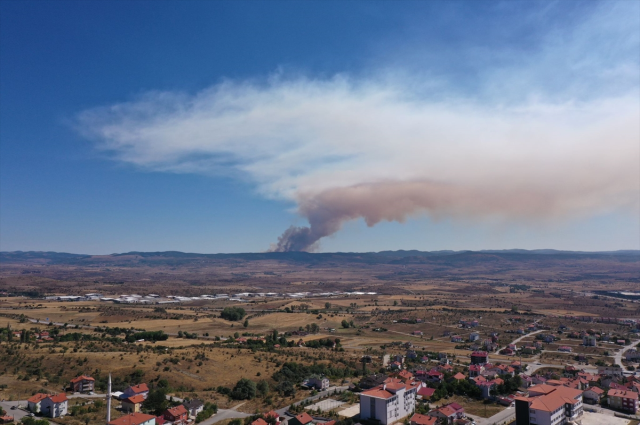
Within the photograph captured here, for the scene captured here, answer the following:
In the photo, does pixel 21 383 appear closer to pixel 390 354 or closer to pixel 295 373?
pixel 295 373

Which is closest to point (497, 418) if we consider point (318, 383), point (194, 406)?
point (318, 383)

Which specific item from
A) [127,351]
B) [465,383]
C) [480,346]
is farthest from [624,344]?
[127,351]

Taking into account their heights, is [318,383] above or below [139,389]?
below

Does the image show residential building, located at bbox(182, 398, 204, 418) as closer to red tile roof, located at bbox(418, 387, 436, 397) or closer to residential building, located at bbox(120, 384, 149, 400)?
residential building, located at bbox(120, 384, 149, 400)

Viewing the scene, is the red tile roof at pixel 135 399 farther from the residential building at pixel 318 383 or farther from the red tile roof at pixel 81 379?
the residential building at pixel 318 383

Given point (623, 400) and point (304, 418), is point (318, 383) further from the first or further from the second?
point (623, 400)

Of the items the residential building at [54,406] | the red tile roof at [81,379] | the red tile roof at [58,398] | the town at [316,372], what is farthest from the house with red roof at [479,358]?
the red tile roof at [58,398]

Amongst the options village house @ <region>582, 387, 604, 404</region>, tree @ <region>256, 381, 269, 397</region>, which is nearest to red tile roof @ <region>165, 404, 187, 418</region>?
tree @ <region>256, 381, 269, 397</region>
